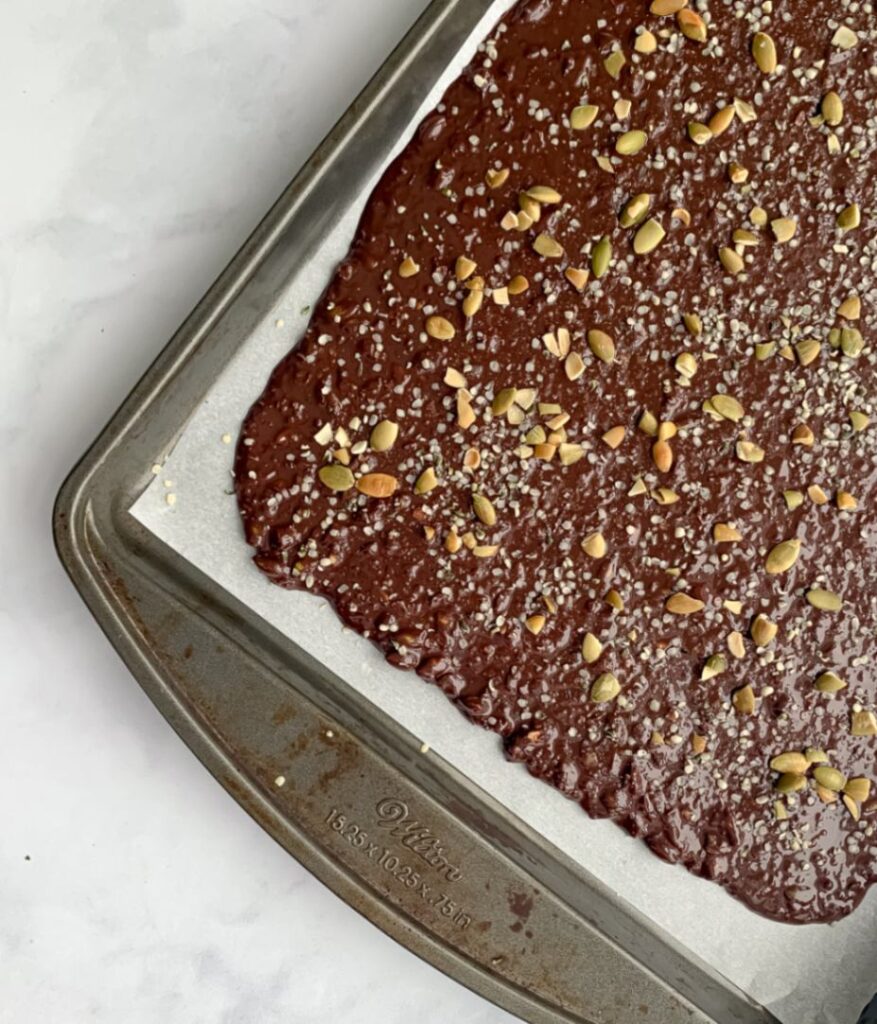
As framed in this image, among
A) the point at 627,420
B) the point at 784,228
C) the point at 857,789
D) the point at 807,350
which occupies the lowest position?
the point at 857,789

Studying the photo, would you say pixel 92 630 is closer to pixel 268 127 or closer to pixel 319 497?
pixel 319 497

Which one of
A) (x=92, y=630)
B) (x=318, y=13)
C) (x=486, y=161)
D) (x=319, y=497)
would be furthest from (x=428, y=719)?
(x=318, y=13)

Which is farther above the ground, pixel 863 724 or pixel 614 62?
pixel 614 62

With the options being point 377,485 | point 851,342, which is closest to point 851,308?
point 851,342

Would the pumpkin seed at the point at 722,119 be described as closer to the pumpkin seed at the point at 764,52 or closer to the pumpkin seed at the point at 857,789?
the pumpkin seed at the point at 764,52

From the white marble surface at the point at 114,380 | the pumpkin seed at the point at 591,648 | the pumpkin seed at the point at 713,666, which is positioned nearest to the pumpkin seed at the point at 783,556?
the pumpkin seed at the point at 713,666

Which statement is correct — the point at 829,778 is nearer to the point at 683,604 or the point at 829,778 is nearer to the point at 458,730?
the point at 683,604
